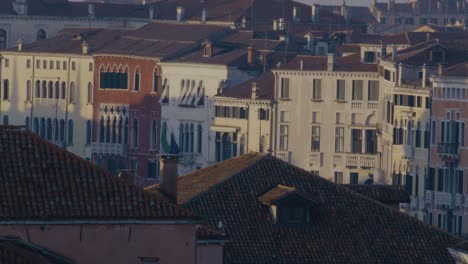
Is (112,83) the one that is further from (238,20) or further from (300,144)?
(300,144)

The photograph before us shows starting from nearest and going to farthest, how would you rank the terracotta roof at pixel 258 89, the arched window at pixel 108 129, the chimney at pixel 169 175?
the chimney at pixel 169 175 → the terracotta roof at pixel 258 89 → the arched window at pixel 108 129

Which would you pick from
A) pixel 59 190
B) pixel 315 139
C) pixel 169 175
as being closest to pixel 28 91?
pixel 315 139

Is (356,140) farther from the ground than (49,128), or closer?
farther from the ground

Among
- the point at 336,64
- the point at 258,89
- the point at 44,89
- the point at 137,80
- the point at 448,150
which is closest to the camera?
the point at 448,150

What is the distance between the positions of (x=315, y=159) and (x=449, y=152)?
1919cm

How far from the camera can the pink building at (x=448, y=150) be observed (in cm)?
10550

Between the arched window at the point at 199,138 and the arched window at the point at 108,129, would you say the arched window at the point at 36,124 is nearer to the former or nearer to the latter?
the arched window at the point at 108,129

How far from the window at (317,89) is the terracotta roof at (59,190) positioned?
84.3 m

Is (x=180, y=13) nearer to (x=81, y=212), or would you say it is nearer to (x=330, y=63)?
(x=330, y=63)

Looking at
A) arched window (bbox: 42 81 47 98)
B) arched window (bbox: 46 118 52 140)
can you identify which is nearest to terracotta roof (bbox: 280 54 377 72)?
arched window (bbox: 46 118 52 140)

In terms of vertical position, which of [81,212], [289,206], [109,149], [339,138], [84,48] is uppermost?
[81,212]

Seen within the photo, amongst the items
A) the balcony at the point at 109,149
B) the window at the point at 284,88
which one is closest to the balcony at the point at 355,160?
the window at the point at 284,88

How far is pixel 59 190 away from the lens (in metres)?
42.6

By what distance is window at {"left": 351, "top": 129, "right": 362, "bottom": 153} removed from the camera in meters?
125
